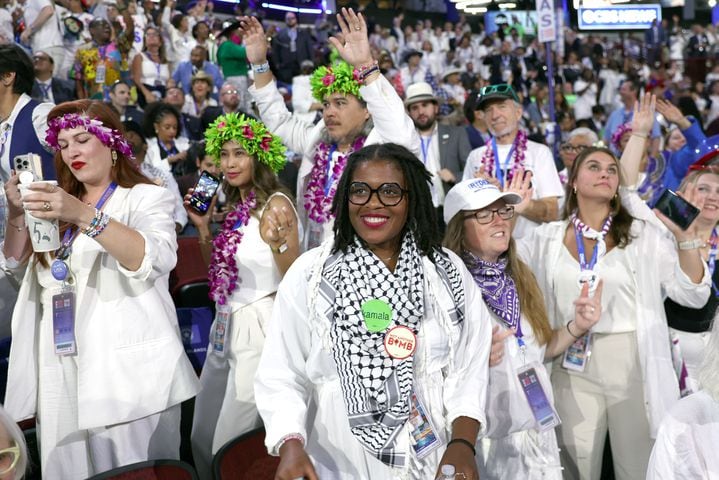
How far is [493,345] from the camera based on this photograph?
3.10 m

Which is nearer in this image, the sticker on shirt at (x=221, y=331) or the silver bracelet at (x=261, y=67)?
the sticker on shirt at (x=221, y=331)

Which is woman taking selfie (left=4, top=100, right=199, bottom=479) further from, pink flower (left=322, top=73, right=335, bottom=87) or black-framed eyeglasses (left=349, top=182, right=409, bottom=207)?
pink flower (left=322, top=73, right=335, bottom=87)

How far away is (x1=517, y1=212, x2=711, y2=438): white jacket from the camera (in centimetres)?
366

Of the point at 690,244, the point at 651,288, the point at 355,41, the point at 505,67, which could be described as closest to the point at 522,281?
the point at 651,288

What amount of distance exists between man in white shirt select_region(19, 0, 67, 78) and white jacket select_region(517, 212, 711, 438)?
25.2 ft

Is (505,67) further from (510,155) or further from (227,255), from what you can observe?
→ (227,255)

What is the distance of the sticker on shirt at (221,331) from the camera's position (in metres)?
3.97

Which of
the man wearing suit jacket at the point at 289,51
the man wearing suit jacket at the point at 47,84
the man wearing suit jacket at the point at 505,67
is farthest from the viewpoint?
the man wearing suit jacket at the point at 505,67

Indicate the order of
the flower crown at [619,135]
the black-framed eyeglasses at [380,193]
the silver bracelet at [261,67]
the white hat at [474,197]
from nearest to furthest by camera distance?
the black-framed eyeglasses at [380,193] < the white hat at [474,197] < the silver bracelet at [261,67] < the flower crown at [619,135]

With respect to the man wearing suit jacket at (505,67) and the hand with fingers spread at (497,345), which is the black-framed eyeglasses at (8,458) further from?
the man wearing suit jacket at (505,67)

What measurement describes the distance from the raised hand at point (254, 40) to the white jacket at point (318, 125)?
23 centimetres

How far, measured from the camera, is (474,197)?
3260 mm

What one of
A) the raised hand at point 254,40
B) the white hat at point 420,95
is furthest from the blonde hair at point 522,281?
the white hat at point 420,95

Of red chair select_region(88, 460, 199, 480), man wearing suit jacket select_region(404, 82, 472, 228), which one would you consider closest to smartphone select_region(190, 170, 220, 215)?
red chair select_region(88, 460, 199, 480)
